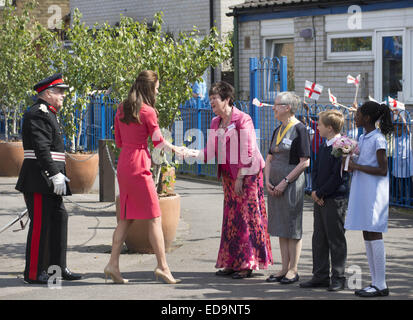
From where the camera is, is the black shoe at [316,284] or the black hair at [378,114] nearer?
the black hair at [378,114]

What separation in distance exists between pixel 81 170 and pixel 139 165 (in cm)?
619

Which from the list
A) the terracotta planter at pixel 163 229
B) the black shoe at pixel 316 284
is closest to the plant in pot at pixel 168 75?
the terracotta planter at pixel 163 229

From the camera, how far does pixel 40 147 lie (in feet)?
24.0

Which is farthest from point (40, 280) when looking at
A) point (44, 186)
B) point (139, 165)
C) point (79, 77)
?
point (79, 77)

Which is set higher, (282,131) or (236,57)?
→ (236,57)

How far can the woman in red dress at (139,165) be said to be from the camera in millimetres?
7156

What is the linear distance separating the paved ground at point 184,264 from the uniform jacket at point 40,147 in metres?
0.90

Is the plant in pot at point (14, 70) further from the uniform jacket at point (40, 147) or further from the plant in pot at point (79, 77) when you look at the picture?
the uniform jacket at point (40, 147)

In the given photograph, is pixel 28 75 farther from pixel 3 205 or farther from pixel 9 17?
pixel 3 205

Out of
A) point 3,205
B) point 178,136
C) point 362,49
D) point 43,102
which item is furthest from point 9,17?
point 43,102

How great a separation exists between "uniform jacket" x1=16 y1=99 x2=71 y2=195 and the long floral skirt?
1.56 metres

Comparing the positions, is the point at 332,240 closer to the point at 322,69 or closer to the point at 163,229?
the point at 163,229

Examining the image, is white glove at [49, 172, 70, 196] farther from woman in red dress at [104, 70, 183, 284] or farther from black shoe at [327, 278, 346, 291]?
black shoe at [327, 278, 346, 291]

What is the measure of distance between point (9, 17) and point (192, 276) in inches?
368
